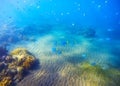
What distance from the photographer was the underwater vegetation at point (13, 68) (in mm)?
8375

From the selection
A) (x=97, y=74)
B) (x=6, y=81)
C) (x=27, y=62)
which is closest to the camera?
(x=6, y=81)

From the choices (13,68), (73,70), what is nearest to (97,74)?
(73,70)

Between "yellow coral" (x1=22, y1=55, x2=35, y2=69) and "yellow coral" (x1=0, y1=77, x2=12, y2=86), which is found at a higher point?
"yellow coral" (x1=22, y1=55, x2=35, y2=69)

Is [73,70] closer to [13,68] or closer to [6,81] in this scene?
[13,68]

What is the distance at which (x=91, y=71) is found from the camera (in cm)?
951

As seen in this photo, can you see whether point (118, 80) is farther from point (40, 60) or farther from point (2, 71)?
point (2, 71)

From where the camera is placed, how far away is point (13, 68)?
925 centimetres

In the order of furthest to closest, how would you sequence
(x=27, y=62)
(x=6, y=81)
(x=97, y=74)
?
(x=27, y=62)
(x=97, y=74)
(x=6, y=81)

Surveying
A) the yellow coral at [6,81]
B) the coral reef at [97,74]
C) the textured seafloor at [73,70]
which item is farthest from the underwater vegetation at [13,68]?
the coral reef at [97,74]

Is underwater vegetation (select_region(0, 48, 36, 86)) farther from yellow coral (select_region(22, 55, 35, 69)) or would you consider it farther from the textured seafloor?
the textured seafloor

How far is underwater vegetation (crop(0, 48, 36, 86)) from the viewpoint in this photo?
8375 mm

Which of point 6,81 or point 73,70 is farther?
point 73,70

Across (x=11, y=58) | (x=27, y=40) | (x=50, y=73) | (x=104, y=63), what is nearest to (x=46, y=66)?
(x=50, y=73)

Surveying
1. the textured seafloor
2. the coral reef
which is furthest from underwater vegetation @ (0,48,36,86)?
the coral reef
